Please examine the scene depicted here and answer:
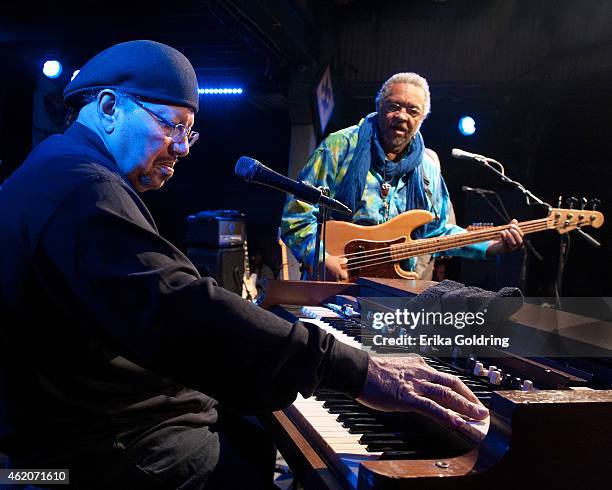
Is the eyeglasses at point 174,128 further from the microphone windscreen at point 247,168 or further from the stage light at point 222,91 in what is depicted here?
the stage light at point 222,91

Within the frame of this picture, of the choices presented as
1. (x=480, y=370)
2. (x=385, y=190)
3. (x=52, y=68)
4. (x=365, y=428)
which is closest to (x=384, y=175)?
(x=385, y=190)

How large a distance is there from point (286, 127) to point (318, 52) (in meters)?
3.68

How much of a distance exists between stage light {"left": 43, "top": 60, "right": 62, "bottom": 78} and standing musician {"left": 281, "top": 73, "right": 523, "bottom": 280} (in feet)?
28.6

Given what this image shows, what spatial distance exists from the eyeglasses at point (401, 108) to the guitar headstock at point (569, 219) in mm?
1631

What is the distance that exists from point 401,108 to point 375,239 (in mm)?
1035

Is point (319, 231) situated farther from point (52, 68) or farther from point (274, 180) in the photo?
point (52, 68)

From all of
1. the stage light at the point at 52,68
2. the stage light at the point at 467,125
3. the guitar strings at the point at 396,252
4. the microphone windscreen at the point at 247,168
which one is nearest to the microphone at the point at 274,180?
the microphone windscreen at the point at 247,168

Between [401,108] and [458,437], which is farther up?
[401,108]

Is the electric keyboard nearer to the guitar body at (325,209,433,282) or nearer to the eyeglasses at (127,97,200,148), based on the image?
the eyeglasses at (127,97,200,148)

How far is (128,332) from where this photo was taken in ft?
3.64

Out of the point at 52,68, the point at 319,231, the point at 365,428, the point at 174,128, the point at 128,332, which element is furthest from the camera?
the point at 52,68

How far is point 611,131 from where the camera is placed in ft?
31.3

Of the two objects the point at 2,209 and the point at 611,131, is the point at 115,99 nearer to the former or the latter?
the point at 2,209

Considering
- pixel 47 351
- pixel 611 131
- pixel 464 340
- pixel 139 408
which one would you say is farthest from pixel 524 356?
pixel 611 131
